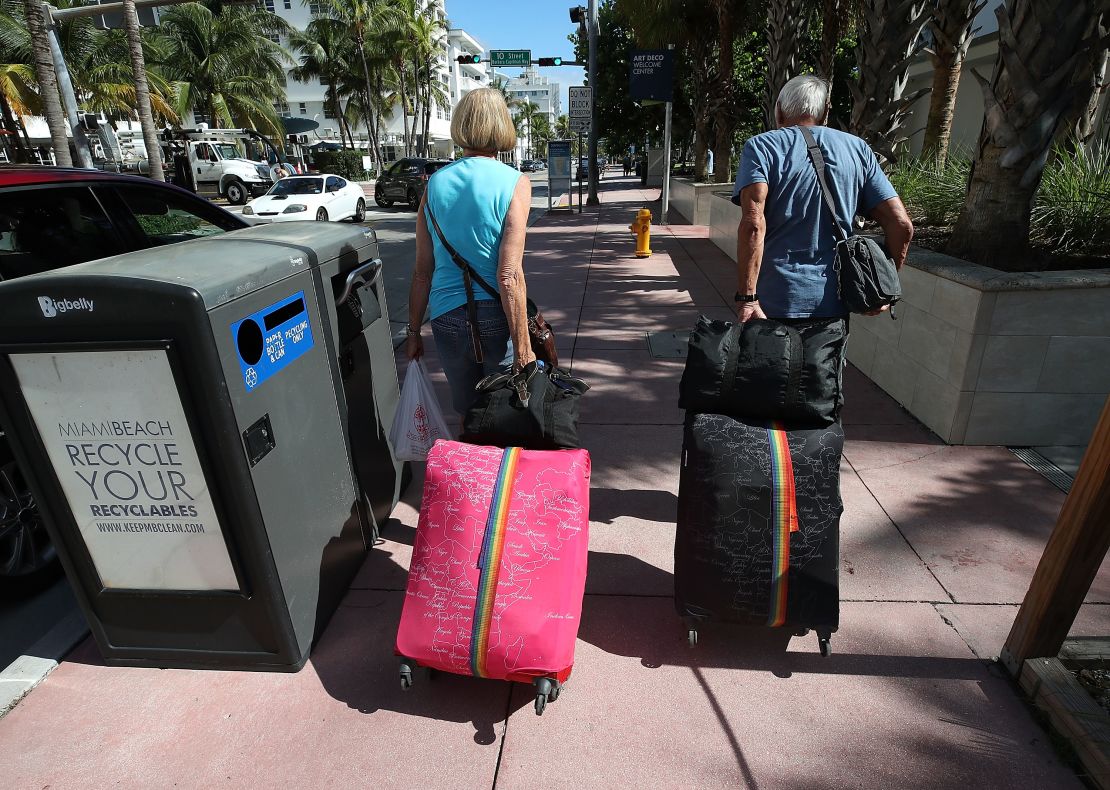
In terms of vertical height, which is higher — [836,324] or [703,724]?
[836,324]

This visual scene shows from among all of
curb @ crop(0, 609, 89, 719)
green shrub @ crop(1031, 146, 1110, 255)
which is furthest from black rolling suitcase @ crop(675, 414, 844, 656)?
green shrub @ crop(1031, 146, 1110, 255)

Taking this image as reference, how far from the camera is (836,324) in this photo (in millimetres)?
2480

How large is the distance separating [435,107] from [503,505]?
245ft

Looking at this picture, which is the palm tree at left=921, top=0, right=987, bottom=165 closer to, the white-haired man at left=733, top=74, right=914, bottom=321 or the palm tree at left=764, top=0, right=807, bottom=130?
the palm tree at left=764, top=0, right=807, bottom=130

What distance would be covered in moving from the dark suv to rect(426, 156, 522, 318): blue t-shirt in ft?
69.7

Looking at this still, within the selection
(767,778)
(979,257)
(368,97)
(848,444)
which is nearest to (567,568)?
(767,778)

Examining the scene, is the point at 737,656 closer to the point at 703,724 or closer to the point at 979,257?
the point at 703,724

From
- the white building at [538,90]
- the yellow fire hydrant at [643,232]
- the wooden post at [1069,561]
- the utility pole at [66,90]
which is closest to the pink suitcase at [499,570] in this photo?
the wooden post at [1069,561]

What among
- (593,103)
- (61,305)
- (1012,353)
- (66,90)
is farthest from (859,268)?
(593,103)

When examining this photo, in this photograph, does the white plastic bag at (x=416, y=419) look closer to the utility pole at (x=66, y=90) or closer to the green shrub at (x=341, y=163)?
the utility pole at (x=66, y=90)

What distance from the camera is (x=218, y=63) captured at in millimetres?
34000

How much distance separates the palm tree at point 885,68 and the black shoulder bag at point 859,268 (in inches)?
197

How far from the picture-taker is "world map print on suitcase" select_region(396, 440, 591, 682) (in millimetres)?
2160

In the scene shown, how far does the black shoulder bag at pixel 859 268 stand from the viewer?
8.82 feet
